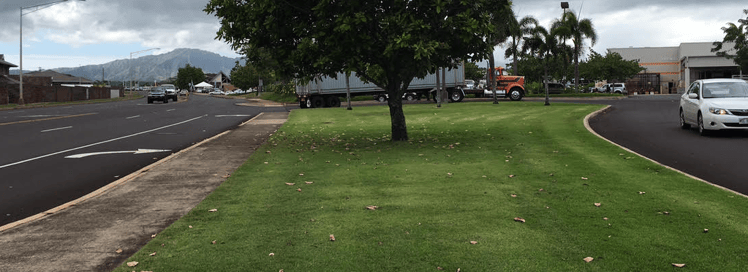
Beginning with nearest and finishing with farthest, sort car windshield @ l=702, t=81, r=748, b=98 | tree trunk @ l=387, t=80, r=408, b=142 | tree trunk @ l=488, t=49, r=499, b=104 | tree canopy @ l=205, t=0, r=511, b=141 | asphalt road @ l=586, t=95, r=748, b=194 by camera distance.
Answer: asphalt road @ l=586, t=95, r=748, b=194 → tree canopy @ l=205, t=0, r=511, b=141 → tree trunk @ l=387, t=80, r=408, b=142 → car windshield @ l=702, t=81, r=748, b=98 → tree trunk @ l=488, t=49, r=499, b=104

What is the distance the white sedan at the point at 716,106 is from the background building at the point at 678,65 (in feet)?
244

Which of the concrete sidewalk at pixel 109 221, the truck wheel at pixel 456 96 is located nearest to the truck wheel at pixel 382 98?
the truck wheel at pixel 456 96

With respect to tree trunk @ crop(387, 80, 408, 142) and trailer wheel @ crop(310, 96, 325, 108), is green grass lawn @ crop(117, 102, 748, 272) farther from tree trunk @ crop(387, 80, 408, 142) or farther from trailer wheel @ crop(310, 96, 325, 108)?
trailer wheel @ crop(310, 96, 325, 108)

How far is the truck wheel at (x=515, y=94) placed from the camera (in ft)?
167

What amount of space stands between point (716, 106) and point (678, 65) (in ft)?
300

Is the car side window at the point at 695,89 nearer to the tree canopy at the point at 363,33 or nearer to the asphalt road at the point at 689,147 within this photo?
the asphalt road at the point at 689,147

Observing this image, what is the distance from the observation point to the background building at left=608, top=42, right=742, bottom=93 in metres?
86.1

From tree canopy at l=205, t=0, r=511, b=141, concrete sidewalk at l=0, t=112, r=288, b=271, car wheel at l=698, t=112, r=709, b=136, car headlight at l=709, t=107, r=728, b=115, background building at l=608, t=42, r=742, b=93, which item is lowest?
concrete sidewalk at l=0, t=112, r=288, b=271

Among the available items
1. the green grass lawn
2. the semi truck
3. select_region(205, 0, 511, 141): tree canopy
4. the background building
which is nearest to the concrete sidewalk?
the green grass lawn

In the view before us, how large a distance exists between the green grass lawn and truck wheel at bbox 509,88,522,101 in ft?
129

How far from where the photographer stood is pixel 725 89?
17922mm

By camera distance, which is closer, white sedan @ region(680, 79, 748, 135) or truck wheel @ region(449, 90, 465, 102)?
white sedan @ region(680, 79, 748, 135)

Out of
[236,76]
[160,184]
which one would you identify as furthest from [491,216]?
[236,76]

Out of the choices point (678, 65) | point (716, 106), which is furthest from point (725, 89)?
point (678, 65)
